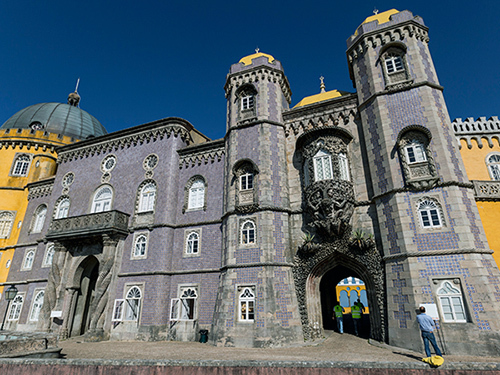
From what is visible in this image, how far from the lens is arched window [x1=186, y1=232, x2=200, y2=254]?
20516mm

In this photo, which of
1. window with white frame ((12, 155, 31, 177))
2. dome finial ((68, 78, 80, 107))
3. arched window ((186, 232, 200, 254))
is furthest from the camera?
dome finial ((68, 78, 80, 107))

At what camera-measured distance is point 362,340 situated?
1589 centimetres

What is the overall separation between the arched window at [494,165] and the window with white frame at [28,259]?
3636 cm

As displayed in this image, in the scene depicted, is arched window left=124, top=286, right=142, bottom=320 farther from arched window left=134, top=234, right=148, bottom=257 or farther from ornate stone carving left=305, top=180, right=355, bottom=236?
ornate stone carving left=305, top=180, right=355, bottom=236

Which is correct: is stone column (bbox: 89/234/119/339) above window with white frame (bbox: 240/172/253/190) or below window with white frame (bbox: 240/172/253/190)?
below

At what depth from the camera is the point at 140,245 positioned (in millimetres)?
21516

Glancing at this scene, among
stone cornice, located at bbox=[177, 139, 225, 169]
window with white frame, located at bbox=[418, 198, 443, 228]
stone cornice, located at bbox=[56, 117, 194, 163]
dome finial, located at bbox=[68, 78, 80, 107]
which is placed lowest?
window with white frame, located at bbox=[418, 198, 443, 228]

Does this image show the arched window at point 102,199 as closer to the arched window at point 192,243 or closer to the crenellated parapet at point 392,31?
the arched window at point 192,243

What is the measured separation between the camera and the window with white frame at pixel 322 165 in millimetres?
17703

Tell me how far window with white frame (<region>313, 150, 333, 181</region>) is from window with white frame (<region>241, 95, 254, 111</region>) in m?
6.36

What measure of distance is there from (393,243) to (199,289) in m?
11.6

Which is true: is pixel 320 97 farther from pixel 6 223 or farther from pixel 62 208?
pixel 6 223

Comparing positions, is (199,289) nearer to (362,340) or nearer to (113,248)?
(113,248)

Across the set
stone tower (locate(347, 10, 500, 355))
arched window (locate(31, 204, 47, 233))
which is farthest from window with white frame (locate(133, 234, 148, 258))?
stone tower (locate(347, 10, 500, 355))
